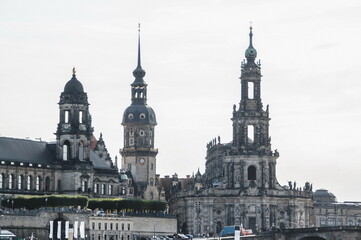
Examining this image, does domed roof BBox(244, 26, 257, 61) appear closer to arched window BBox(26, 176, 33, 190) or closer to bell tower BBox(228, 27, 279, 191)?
bell tower BBox(228, 27, 279, 191)

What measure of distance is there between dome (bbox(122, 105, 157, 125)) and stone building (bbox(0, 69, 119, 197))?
28148mm

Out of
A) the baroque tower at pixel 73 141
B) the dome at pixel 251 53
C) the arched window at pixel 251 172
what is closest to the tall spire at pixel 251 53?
the dome at pixel 251 53

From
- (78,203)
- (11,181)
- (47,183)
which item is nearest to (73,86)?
(47,183)

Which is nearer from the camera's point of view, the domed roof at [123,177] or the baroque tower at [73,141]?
the baroque tower at [73,141]

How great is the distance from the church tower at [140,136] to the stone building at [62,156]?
2762 centimetres

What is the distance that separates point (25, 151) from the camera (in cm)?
15712

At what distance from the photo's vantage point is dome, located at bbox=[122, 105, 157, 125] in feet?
616

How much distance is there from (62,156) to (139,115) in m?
31.3

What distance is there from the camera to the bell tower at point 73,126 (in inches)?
6176

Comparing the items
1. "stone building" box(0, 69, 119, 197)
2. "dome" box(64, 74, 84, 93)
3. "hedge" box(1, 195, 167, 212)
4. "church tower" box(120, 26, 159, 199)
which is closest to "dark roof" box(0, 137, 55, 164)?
"stone building" box(0, 69, 119, 197)

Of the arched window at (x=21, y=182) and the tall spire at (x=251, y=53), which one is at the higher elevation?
the tall spire at (x=251, y=53)

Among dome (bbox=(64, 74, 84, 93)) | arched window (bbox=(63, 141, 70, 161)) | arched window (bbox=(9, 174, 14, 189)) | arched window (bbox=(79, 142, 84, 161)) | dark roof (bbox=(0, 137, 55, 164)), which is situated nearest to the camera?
arched window (bbox=(9, 174, 14, 189))

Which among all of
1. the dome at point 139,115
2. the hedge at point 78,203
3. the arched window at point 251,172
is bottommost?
the hedge at point 78,203

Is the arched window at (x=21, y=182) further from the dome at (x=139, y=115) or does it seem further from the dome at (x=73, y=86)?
the dome at (x=139, y=115)
